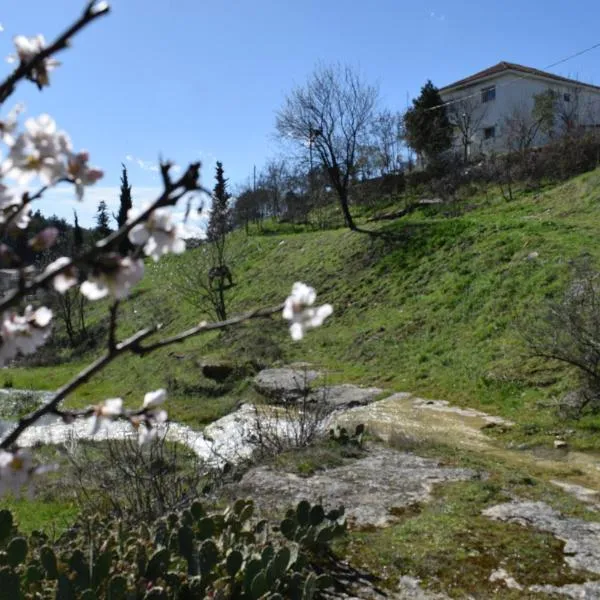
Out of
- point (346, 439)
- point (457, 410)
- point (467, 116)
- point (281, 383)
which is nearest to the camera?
point (346, 439)

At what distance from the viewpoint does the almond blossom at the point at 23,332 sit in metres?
1.29

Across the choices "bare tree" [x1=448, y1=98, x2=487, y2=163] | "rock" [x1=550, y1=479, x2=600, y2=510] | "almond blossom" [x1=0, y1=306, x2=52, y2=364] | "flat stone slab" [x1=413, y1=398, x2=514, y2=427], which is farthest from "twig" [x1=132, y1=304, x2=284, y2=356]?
"bare tree" [x1=448, y1=98, x2=487, y2=163]

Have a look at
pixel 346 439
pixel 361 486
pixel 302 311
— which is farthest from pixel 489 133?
pixel 302 311

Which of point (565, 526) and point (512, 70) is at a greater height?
point (512, 70)

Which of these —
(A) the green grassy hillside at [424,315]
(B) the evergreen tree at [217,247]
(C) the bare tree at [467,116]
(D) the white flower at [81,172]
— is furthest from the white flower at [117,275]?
(C) the bare tree at [467,116]

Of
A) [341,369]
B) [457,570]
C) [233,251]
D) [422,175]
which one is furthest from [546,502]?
[422,175]

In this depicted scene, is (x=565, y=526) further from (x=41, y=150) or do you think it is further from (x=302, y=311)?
(x=41, y=150)

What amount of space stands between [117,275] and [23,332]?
1.28 ft

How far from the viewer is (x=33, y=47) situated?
4.30 feet

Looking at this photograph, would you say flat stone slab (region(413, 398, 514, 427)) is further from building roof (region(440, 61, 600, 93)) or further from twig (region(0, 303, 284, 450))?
building roof (region(440, 61, 600, 93))

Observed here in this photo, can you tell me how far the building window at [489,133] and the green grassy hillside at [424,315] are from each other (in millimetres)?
15536

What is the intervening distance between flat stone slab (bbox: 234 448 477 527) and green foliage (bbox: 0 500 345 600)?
63 cm

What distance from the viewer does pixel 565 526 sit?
3840 mm

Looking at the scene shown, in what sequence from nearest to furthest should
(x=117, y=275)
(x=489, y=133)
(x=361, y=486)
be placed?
(x=117, y=275)
(x=361, y=486)
(x=489, y=133)
